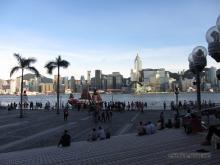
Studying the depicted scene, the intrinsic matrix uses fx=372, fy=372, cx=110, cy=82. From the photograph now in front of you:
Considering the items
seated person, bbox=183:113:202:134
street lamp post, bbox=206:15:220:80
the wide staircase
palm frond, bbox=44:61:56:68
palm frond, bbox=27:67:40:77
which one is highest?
palm frond, bbox=44:61:56:68

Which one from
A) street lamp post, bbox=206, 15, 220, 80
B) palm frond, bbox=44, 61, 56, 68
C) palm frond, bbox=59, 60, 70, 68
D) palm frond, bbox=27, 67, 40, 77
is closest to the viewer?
street lamp post, bbox=206, 15, 220, 80

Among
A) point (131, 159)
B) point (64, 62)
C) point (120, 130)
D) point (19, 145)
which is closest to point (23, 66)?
point (64, 62)

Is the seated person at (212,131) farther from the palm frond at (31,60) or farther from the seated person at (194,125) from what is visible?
the palm frond at (31,60)

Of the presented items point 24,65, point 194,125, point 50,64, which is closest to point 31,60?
Answer: point 24,65

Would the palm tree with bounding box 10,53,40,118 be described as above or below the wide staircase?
above

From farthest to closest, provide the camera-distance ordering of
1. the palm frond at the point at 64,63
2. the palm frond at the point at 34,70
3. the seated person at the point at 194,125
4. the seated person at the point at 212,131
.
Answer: the palm frond at the point at 64,63 → the palm frond at the point at 34,70 → the seated person at the point at 194,125 → the seated person at the point at 212,131

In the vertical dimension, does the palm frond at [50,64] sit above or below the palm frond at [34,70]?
above

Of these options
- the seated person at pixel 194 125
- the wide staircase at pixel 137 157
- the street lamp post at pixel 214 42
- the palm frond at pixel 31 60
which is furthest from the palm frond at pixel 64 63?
the street lamp post at pixel 214 42

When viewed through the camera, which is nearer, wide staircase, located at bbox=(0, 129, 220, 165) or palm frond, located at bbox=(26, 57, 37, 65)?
wide staircase, located at bbox=(0, 129, 220, 165)

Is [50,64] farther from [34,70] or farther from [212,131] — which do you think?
[212,131]

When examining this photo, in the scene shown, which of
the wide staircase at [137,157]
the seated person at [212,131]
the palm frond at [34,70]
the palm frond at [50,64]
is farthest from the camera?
the palm frond at [50,64]

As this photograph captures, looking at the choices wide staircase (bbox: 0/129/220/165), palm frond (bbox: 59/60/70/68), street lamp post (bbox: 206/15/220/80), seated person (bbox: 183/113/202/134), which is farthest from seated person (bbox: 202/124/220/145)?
palm frond (bbox: 59/60/70/68)

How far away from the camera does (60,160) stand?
11320 millimetres

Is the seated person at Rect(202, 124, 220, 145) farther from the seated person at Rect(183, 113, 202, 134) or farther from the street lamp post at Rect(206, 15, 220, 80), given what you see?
the seated person at Rect(183, 113, 202, 134)
